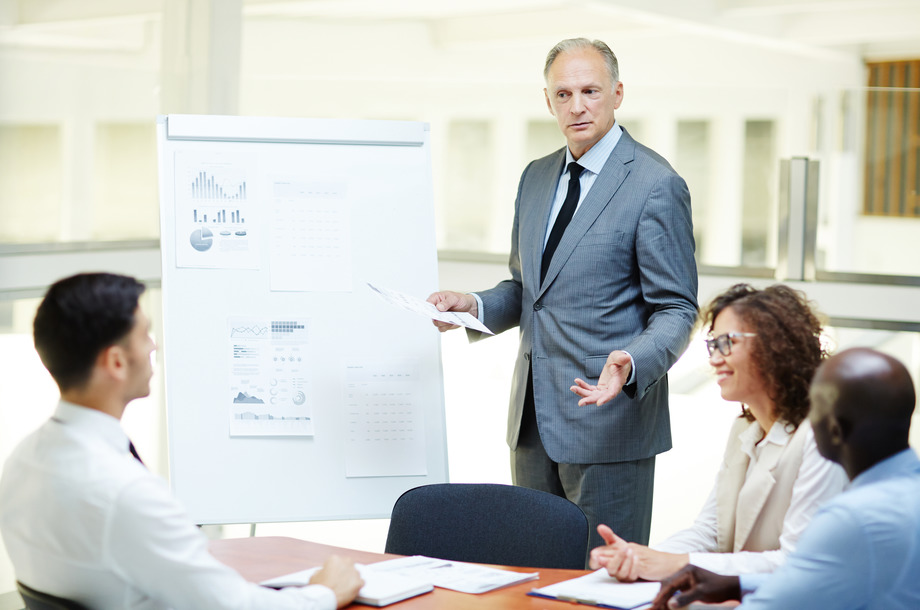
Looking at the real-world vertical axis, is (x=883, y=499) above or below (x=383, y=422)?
above

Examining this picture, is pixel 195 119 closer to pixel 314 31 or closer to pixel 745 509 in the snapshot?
pixel 745 509

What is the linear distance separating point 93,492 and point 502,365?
3.42 m

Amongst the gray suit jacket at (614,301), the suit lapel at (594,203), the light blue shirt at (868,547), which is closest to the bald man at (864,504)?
the light blue shirt at (868,547)

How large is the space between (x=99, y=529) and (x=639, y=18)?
6008 mm

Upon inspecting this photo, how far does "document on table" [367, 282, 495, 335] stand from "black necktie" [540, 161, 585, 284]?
0.27 meters

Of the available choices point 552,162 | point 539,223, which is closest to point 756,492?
point 539,223

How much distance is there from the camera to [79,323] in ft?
4.95

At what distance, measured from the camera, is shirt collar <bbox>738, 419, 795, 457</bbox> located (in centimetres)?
195

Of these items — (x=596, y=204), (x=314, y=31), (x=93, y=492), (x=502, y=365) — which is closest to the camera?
(x=93, y=492)

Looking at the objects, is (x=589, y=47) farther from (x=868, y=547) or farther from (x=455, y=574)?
(x=868, y=547)

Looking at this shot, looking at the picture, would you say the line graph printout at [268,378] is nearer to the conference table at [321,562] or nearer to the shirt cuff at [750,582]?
the conference table at [321,562]

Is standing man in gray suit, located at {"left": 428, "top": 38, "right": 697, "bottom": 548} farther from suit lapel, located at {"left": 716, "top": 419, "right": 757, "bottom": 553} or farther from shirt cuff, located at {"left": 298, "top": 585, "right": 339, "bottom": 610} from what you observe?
shirt cuff, located at {"left": 298, "top": 585, "right": 339, "bottom": 610}

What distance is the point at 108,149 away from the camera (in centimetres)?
426

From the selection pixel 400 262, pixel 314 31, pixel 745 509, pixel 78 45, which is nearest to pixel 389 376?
pixel 400 262
